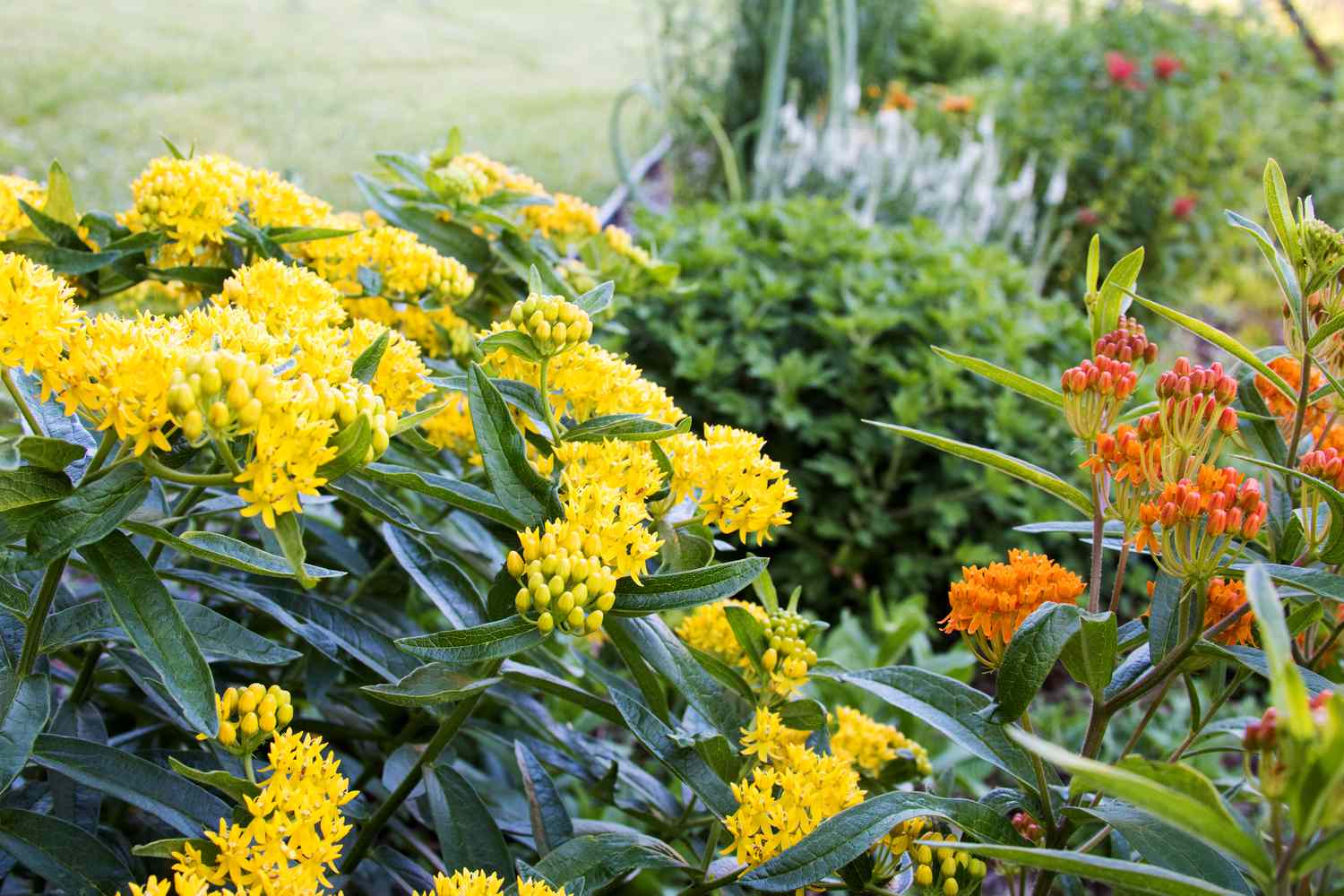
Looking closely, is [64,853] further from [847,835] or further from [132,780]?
[847,835]

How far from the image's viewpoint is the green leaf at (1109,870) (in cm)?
73

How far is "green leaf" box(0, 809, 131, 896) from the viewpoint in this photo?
3.25ft

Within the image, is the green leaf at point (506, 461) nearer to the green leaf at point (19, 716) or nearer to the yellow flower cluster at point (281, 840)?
the yellow flower cluster at point (281, 840)

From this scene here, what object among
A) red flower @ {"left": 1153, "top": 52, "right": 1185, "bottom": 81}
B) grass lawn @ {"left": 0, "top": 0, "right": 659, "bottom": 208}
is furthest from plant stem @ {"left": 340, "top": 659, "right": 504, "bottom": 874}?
red flower @ {"left": 1153, "top": 52, "right": 1185, "bottom": 81}

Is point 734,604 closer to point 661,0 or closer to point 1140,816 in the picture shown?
point 1140,816

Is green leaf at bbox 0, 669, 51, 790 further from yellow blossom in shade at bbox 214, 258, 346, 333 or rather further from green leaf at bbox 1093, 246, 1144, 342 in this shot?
green leaf at bbox 1093, 246, 1144, 342

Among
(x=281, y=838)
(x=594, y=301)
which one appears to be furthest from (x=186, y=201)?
(x=281, y=838)

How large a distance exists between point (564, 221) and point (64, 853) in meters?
1.07

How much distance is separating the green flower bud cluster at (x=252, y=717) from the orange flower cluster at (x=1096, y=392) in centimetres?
75

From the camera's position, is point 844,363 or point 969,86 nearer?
point 844,363

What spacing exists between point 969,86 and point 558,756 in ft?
20.8

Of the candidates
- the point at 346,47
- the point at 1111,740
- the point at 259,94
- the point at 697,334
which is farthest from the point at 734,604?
the point at 346,47

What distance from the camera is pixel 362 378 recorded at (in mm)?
989

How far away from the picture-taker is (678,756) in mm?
1076
